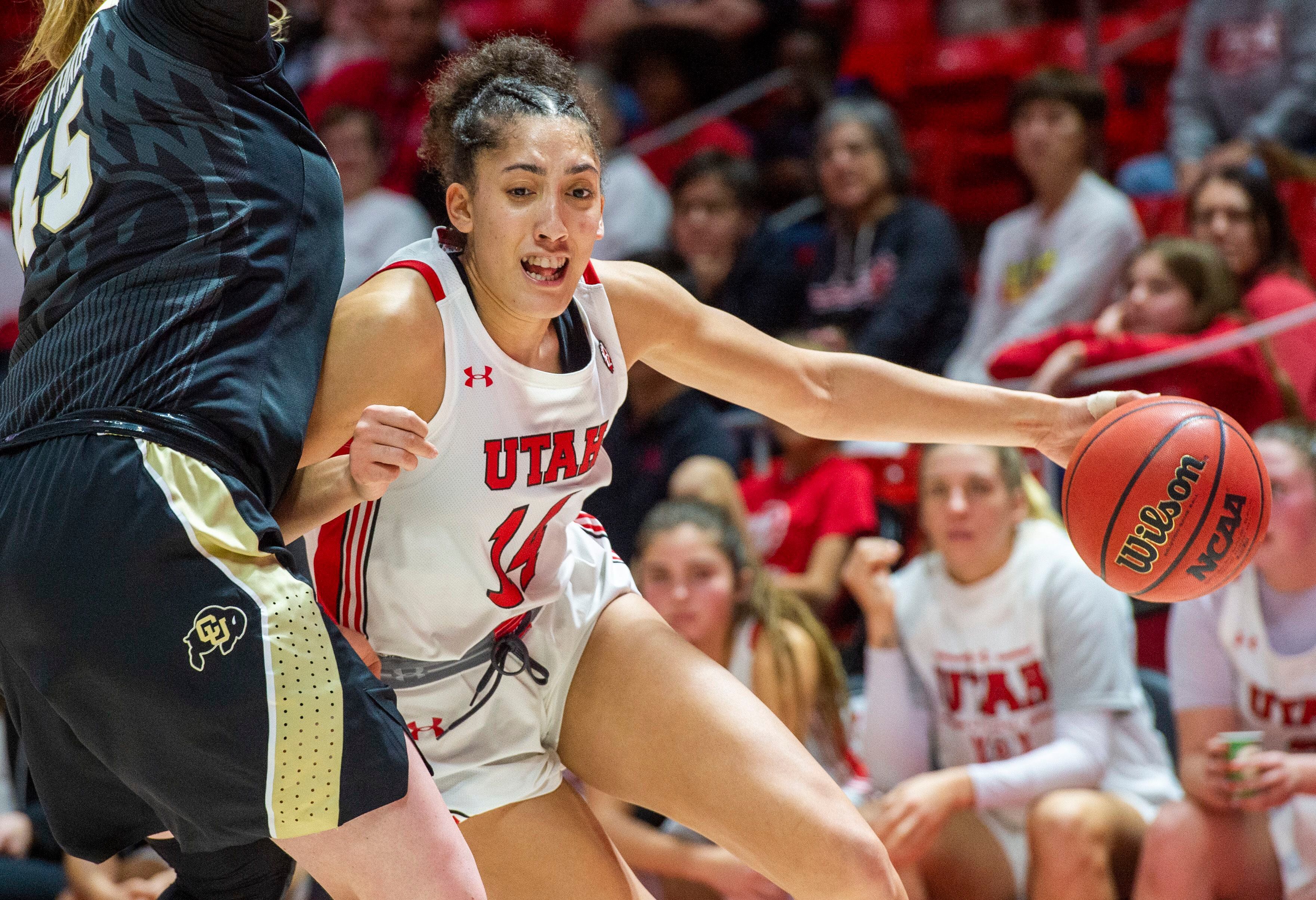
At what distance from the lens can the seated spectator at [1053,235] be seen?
17.0 feet

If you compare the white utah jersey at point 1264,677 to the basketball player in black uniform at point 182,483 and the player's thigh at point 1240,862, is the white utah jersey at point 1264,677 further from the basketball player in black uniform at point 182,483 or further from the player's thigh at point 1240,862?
the basketball player in black uniform at point 182,483

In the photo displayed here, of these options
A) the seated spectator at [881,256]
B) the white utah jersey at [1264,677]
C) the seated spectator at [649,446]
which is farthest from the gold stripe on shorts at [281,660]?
the seated spectator at [881,256]

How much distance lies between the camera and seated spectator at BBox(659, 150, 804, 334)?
19.3ft

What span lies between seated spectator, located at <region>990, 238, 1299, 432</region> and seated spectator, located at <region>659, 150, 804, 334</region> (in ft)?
4.68

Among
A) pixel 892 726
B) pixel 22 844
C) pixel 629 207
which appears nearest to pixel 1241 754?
pixel 892 726

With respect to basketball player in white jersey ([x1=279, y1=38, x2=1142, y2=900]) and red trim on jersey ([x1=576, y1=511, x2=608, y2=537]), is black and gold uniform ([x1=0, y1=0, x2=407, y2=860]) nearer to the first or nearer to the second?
basketball player in white jersey ([x1=279, y1=38, x2=1142, y2=900])

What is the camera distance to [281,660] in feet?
6.04

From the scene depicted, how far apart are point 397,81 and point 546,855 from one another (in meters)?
5.59

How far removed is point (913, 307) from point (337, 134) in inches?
110

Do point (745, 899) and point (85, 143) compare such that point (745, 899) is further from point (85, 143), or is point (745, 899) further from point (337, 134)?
point (337, 134)

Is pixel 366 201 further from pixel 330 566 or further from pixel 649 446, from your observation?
pixel 330 566

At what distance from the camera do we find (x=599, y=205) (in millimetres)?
2314

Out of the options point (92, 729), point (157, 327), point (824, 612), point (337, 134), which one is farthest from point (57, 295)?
point (337, 134)

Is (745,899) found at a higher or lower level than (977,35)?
lower
